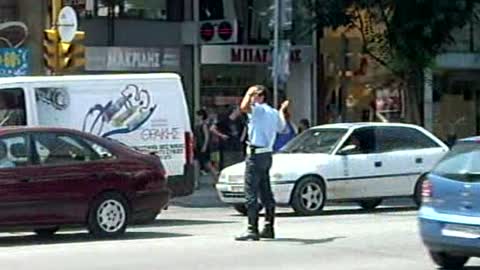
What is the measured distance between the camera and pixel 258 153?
15.8 meters

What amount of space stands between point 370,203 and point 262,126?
7.00 m

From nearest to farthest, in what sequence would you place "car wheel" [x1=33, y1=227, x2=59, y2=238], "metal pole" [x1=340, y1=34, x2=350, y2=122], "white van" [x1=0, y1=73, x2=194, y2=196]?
"car wheel" [x1=33, y1=227, x2=59, y2=238] < "white van" [x1=0, y1=73, x2=194, y2=196] < "metal pole" [x1=340, y1=34, x2=350, y2=122]

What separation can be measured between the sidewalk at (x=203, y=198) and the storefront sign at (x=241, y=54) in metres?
3.32

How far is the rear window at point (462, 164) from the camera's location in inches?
503

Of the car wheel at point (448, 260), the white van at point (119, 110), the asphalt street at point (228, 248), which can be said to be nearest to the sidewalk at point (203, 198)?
the asphalt street at point (228, 248)

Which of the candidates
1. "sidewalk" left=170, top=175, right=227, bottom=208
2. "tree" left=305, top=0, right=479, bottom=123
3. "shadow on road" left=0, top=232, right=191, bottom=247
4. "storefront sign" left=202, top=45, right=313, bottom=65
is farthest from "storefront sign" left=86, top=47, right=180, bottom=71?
"shadow on road" left=0, top=232, right=191, bottom=247

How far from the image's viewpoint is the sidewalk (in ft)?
80.6

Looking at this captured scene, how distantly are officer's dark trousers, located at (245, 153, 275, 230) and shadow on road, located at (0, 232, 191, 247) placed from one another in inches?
60.8

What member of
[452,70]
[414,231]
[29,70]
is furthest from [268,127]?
[452,70]

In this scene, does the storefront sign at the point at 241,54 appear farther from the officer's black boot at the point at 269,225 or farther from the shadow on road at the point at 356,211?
the officer's black boot at the point at 269,225

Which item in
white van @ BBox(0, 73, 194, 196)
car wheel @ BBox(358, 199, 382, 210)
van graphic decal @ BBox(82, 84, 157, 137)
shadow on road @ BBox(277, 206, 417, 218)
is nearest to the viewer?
white van @ BBox(0, 73, 194, 196)

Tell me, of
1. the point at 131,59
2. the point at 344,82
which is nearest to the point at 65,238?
the point at 131,59

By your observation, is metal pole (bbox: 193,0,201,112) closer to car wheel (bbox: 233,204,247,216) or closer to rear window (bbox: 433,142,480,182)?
car wheel (bbox: 233,204,247,216)

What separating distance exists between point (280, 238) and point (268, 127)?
1.50 metres
